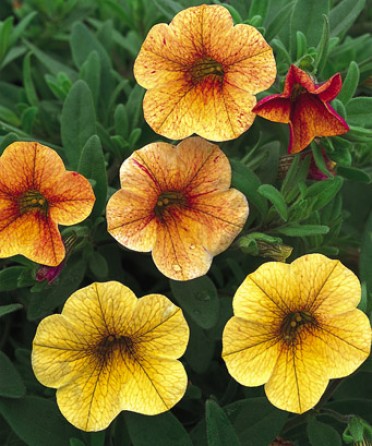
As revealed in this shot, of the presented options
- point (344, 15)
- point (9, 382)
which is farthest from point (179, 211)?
point (344, 15)

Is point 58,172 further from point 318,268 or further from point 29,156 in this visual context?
point 318,268

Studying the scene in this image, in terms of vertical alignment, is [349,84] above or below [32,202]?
above

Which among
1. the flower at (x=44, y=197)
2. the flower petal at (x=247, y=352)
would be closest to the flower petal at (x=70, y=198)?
the flower at (x=44, y=197)

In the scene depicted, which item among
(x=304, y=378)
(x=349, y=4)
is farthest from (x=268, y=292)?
(x=349, y=4)

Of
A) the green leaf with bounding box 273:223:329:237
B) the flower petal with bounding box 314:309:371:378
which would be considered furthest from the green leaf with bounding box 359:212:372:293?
the flower petal with bounding box 314:309:371:378

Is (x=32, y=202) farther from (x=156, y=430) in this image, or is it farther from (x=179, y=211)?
(x=156, y=430)

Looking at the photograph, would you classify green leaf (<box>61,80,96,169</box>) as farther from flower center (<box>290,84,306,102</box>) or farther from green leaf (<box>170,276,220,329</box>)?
flower center (<box>290,84,306,102</box>)
